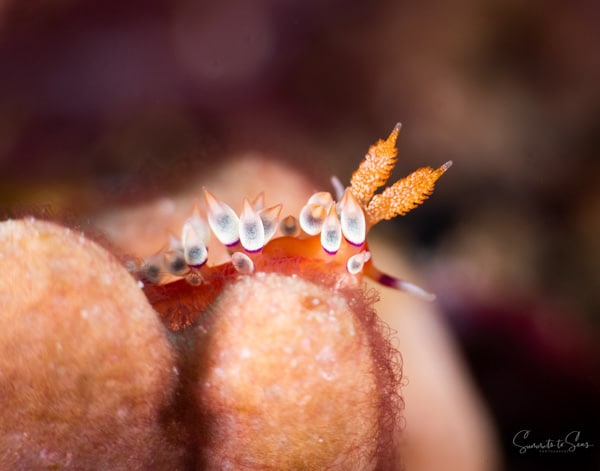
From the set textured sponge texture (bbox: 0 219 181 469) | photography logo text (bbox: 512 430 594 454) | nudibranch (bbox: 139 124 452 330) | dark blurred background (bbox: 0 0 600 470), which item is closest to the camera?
textured sponge texture (bbox: 0 219 181 469)

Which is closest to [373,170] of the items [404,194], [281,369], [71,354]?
[404,194]

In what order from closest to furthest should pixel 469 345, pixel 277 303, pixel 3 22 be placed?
pixel 277 303, pixel 3 22, pixel 469 345

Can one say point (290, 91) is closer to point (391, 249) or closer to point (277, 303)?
point (391, 249)

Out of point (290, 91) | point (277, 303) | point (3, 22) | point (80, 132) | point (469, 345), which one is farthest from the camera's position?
point (469, 345)

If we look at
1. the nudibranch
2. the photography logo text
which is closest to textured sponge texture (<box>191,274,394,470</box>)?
the nudibranch

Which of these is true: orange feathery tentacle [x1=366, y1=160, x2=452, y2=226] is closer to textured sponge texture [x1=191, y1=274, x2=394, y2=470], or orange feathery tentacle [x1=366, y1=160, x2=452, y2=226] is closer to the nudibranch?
the nudibranch

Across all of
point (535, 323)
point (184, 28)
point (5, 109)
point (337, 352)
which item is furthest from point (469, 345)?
point (5, 109)
